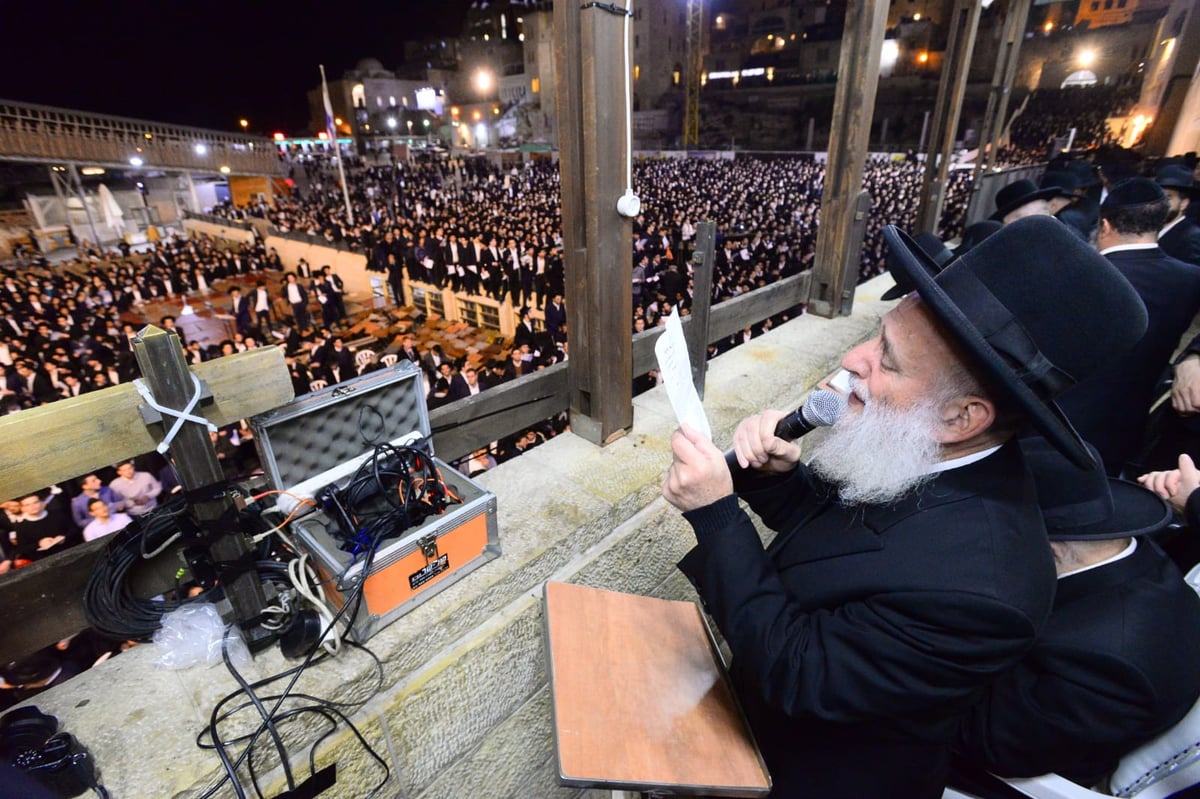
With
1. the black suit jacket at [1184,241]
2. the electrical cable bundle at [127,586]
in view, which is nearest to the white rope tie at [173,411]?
the electrical cable bundle at [127,586]

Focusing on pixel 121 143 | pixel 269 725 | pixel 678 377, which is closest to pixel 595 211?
pixel 678 377

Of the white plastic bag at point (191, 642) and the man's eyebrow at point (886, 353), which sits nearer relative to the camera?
the man's eyebrow at point (886, 353)

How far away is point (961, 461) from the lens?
1142 millimetres

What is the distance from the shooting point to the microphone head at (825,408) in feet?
4.12

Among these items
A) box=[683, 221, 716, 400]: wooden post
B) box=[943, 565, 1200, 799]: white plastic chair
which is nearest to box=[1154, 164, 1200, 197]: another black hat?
box=[683, 221, 716, 400]: wooden post

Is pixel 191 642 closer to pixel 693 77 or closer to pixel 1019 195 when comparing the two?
pixel 1019 195

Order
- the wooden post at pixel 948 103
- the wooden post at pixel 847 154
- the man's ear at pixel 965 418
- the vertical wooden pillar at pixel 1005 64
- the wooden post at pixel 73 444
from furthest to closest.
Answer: the vertical wooden pillar at pixel 1005 64 → the wooden post at pixel 948 103 → the wooden post at pixel 847 154 → the wooden post at pixel 73 444 → the man's ear at pixel 965 418

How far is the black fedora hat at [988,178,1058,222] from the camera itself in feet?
15.1

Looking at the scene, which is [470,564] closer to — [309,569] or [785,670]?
[309,569]

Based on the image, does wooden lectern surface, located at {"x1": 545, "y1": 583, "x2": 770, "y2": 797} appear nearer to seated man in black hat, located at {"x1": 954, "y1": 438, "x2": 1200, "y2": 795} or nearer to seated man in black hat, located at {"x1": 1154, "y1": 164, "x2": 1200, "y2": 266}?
seated man in black hat, located at {"x1": 954, "y1": 438, "x2": 1200, "y2": 795}

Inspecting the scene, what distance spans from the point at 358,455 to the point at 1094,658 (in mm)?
2515

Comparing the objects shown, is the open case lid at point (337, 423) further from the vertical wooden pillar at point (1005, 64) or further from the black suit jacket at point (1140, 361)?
the vertical wooden pillar at point (1005, 64)

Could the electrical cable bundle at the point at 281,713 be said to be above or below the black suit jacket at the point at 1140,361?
below

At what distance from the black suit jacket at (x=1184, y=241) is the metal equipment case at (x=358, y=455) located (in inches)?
238
